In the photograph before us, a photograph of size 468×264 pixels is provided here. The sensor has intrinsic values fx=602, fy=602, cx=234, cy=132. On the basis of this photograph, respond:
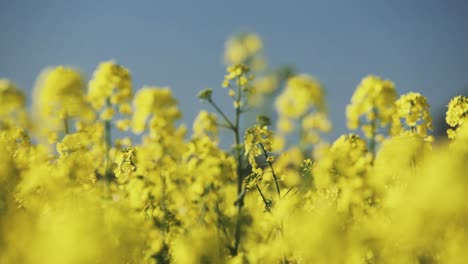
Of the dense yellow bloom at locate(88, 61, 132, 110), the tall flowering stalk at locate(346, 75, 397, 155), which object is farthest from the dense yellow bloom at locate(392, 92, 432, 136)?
the dense yellow bloom at locate(88, 61, 132, 110)

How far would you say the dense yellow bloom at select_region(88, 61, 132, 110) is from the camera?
5203 mm

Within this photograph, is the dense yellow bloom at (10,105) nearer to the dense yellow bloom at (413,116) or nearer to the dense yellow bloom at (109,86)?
the dense yellow bloom at (109,86)

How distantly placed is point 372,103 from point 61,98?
3.66 metres

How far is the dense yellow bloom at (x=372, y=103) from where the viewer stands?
6.96 meters

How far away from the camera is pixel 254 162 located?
5.48 m

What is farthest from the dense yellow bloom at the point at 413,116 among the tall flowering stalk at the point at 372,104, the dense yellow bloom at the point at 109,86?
the dense yellow bloom at the point at 109,86

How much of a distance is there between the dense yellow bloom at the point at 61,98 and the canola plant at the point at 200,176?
0.04 ft

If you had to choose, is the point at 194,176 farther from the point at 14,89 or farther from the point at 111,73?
the point at 14,89

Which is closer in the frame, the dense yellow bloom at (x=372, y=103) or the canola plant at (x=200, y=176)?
the canola plant at (x=200, y=176)

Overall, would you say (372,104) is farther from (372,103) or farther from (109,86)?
(109,86)

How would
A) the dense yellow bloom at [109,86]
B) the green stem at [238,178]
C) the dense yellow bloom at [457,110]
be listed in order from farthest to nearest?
the dense yellow bloom at [457,110]
the dense yellow bloom at [109,86]
the green stem at [238,178]

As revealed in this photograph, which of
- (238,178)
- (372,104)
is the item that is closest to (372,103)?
(372,104)

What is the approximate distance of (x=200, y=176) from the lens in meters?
4.92

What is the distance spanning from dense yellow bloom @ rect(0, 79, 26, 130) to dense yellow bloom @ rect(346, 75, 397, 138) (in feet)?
11.8
